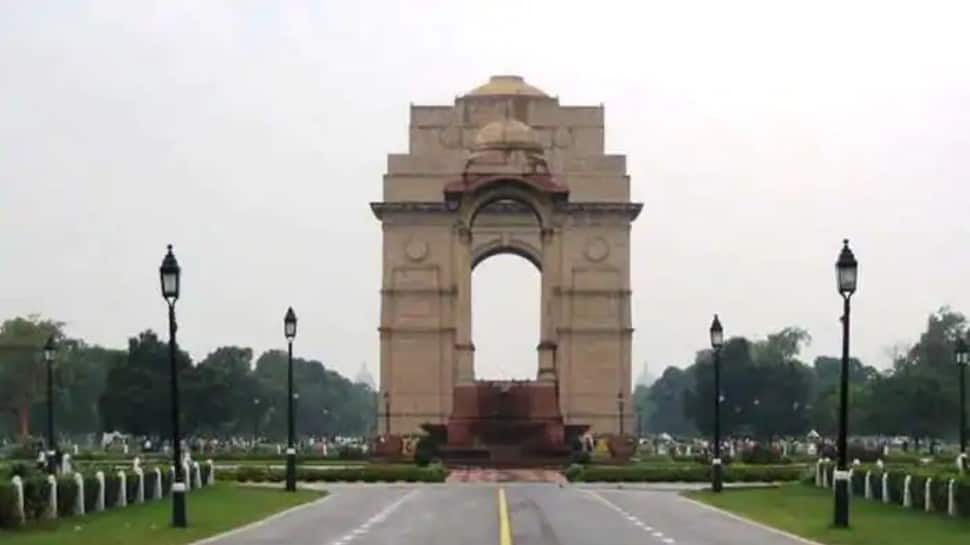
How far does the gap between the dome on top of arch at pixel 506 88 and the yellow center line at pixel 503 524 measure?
Answer: 8235cm

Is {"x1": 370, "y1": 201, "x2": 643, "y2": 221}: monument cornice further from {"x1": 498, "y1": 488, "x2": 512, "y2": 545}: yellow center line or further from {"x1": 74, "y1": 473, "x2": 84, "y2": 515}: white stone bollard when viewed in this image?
{"x1": 74, "y1": 473, "x2": 84, "y2": 515}: white stone bollard

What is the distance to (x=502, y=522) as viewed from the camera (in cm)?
3753

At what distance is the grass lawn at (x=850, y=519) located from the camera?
32938mm

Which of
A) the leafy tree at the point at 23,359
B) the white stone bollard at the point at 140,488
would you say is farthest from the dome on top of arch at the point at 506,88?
the white stone bollard at the point at 140,488

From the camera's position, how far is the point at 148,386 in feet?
413

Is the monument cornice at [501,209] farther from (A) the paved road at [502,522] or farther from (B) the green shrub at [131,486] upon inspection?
(B) the green shrub at [131,486]

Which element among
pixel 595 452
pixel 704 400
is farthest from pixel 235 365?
pixel 595 452

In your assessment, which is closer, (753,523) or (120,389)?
(753,523)

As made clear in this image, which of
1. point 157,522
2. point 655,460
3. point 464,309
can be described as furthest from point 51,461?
point 464,309

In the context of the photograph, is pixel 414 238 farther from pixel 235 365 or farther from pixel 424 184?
pixel 235 365

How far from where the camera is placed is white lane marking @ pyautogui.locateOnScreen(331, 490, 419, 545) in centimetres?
3244

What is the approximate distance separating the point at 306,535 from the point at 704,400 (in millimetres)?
136350

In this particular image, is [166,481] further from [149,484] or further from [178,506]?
[178,506]

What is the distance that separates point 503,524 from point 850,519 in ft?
19.9
